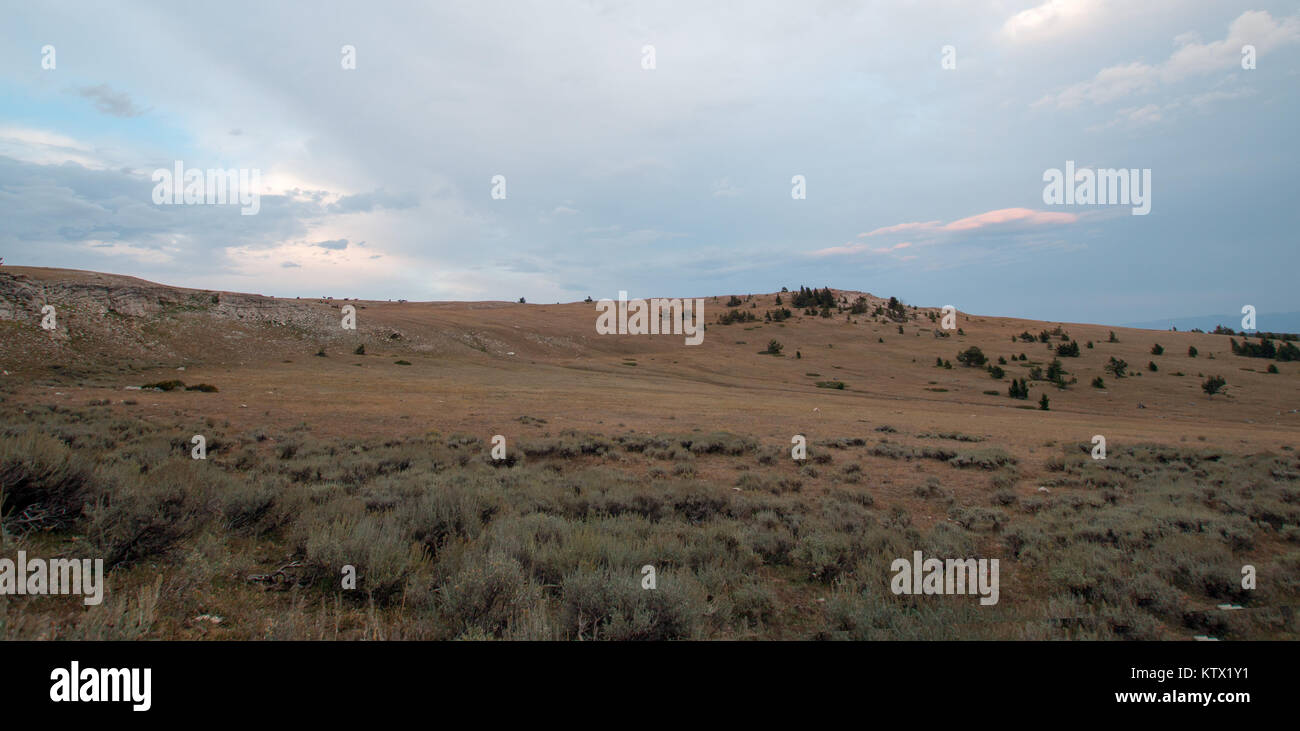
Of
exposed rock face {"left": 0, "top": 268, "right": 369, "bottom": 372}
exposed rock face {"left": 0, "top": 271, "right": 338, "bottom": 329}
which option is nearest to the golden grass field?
exposed rock face {"left": 0, "top": 268, "right": 369, "bottom": 372}

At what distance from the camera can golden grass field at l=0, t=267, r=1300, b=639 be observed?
4.64 m

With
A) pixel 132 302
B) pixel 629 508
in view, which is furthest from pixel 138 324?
pixel 629 508

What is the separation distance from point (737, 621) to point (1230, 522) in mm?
8640

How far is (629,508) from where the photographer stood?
8531mm

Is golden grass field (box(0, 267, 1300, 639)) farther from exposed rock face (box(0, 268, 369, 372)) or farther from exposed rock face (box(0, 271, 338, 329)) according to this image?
exposed rock face (box(0, 271, 338, 329))

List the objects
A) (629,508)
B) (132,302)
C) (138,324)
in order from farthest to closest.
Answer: (132,302)
(138,324)
(629,508)

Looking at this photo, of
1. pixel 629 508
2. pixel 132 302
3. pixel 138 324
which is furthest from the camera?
pixel 132 302

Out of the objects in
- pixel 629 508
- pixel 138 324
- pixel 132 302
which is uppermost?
pixel 132 302

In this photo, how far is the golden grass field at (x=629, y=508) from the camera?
4645 millimetres

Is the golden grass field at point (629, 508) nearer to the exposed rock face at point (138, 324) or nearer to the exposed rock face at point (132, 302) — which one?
the exposed rock face at point (138, 324)

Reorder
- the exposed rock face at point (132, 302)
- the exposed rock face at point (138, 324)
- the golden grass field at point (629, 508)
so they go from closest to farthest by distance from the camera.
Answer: the golden grass field at point (629, 508), the exposed rock face at point (138, 324), the exposed rock face at point (132, 302)

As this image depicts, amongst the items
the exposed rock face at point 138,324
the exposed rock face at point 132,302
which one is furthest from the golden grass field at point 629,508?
the exposed rock face at point 132,302

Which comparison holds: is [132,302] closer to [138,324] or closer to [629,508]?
[138,324]
